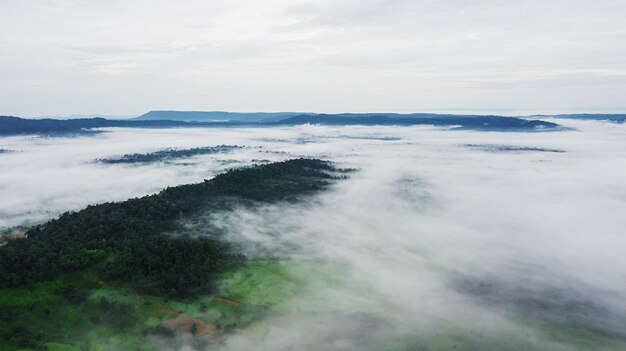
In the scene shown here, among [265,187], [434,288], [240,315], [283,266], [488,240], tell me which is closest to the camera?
[240,315]

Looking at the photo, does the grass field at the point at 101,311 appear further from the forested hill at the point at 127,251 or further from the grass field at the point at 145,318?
the forested hill at the point at 127,251

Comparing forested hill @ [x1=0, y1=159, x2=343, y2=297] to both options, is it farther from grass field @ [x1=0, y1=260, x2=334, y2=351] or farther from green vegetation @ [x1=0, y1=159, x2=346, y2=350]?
grass field @ [x1=0, y1=260, x2=334, y2=351]

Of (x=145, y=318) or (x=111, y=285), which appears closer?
(x=145, y=318)

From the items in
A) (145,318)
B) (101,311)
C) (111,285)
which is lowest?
(145,318)

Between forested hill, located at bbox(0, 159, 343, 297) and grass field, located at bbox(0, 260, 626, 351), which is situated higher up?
forested hill, located at bbox(0, 159, 343, 297)

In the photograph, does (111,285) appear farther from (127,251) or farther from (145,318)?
(127,251)

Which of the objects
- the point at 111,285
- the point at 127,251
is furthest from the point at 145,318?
the point at 127,251

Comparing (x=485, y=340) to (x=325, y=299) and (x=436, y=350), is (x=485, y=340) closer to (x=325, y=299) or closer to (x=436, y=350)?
(x=436, y=350)

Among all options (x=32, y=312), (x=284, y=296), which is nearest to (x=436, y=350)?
(x=284, y=296)

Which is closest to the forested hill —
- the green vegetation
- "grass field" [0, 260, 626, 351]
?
the green vegetation
